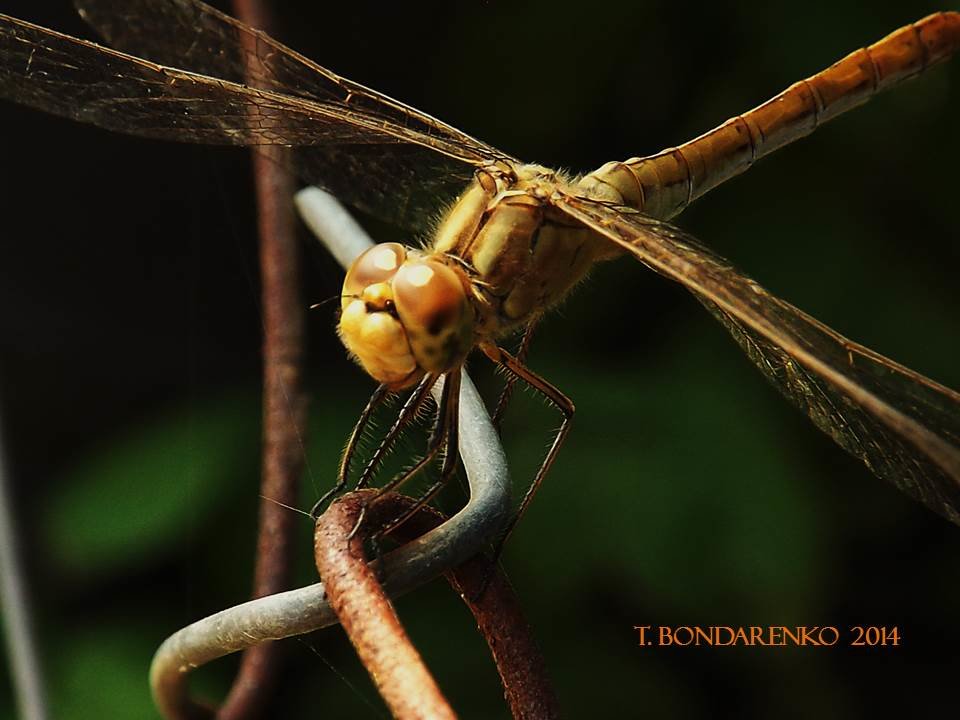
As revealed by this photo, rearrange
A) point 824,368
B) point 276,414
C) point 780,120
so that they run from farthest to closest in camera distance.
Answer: point 780,120 < point 276,414 < point 824,368

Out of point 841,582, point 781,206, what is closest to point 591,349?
point 781,206

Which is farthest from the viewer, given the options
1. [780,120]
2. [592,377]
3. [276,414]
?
[592,377]

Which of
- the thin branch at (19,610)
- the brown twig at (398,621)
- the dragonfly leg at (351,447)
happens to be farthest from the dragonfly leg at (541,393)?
the thin branch at (19,610)

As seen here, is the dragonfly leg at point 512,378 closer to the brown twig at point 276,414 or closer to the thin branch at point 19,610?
the brown twig at point 276,414

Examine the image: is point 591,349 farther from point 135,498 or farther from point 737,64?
point 135,498

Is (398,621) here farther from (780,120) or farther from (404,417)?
(780,120)

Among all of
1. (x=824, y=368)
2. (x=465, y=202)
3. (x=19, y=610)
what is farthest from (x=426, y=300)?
(x=19, y=610)
